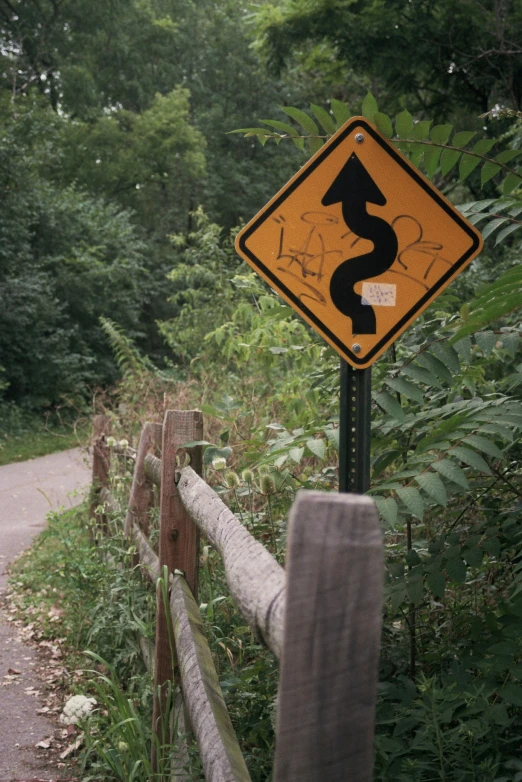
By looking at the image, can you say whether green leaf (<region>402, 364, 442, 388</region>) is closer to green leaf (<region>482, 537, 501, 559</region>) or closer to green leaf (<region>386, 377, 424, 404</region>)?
green leaf (<region>386, 377, 424, 404</region>)

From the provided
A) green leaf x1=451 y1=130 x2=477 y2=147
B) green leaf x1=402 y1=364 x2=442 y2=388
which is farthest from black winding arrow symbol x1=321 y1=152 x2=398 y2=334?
green leaf x1=451 y1=130 x2=477 y2=147

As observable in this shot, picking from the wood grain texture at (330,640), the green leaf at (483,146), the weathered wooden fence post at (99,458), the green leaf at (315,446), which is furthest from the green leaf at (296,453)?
the weathered wooden fence post at (99,458)

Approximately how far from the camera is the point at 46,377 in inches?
906

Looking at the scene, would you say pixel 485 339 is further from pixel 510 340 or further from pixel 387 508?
pixel 387 508

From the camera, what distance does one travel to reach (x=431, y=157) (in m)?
2.86

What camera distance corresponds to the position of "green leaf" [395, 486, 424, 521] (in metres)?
2.37

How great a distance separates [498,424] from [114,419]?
5.59 m

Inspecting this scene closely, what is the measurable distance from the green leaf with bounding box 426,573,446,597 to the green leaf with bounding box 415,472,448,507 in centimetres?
34

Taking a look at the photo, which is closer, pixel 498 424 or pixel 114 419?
pixel 498 424

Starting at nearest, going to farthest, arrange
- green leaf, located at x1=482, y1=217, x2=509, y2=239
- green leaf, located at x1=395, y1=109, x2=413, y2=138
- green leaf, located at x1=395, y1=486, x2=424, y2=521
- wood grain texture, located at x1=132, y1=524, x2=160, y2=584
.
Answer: green leaf, located at x1=395, y1=486, x2=424, y2=521 → green leaf, located at x1=395, y1=109, x2=413, y2=138 → green leaf, located at x1=482, y1=217, x2=509, y2=239 → wood grain texture, located at x1=132, y1=524, x2=160, y2=584

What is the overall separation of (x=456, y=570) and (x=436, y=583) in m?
0.09

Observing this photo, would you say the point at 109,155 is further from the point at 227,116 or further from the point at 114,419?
the point at 114,419

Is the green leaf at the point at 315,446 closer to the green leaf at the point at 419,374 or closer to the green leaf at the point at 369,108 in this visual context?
the green leaf at the point at 419,374

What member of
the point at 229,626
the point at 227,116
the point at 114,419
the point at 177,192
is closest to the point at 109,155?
the point at 177,192
